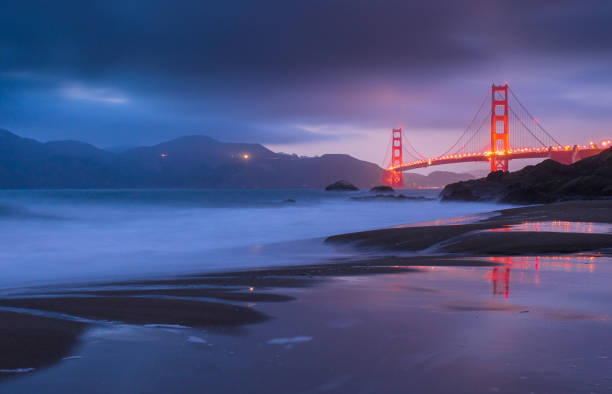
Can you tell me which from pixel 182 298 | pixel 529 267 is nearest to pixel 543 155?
pixel 529 267

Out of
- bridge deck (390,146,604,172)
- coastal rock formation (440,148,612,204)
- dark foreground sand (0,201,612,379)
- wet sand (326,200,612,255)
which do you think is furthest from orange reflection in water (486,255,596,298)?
bridge deck (390,146,604,172)

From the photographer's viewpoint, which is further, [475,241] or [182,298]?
[475,241]

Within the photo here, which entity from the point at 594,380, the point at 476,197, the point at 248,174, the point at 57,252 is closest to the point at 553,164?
the point at 476,197

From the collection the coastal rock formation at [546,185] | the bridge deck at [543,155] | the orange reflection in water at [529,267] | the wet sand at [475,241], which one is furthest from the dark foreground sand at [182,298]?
the bridge deck at [543,155]

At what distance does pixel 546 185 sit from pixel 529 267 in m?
19.4

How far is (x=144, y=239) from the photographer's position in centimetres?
1009

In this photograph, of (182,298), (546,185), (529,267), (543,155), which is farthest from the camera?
(543,155)

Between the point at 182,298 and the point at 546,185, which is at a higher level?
the point at 546,185

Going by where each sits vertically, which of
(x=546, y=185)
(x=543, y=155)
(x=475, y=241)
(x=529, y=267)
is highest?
(x=543, y=155)

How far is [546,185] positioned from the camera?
827 inches

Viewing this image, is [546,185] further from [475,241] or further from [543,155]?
[543,155]

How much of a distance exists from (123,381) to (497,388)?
48.8 inches

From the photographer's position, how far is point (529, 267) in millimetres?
3918

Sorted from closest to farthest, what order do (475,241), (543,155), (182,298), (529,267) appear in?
(182,298) → (529,267) → (475,241) → (543,155)
